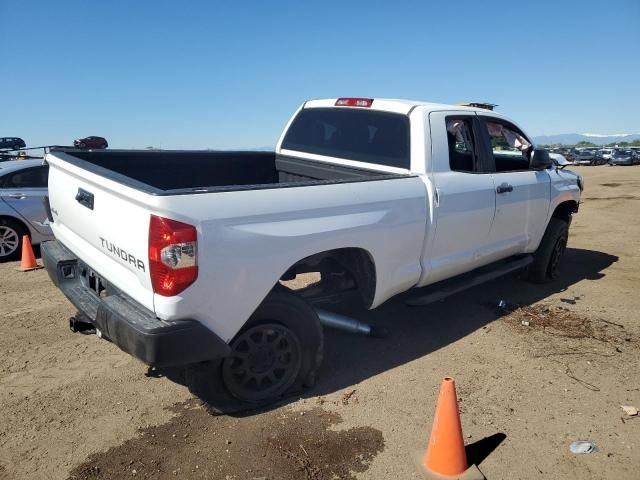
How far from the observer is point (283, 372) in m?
3.42

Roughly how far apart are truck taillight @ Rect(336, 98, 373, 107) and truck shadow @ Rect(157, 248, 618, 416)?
1.89 metres

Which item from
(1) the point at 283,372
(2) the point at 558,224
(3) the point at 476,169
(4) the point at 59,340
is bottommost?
(4) the point at 59,340

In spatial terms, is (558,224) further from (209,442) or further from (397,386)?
(209,442)

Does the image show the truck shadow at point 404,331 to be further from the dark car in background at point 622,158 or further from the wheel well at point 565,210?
the dark car in background at point 622,158

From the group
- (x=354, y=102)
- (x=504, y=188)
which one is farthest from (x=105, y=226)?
(x=504, y=188)

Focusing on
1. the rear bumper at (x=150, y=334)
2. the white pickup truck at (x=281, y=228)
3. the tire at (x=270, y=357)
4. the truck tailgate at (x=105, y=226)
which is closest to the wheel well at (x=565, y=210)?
the white pickup truck at (x=281, y=228)

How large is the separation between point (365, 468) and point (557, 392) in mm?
1716

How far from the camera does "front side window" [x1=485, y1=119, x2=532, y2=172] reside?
205 inches

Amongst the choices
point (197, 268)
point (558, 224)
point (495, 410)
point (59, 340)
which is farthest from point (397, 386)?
point (558, 224)

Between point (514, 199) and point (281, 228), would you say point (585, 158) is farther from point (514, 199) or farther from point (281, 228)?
point (281, 228)

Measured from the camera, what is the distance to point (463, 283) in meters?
4.69

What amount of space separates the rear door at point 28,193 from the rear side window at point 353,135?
449cm

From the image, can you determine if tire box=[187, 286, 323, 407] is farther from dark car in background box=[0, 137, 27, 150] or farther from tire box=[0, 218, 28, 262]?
dark car in background box=[0, 137, 27, 150]

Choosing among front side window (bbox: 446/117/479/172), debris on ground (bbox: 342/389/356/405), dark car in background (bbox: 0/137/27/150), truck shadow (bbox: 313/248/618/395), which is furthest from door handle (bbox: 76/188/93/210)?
dark car in background (bbox: 0/137/27/150)
